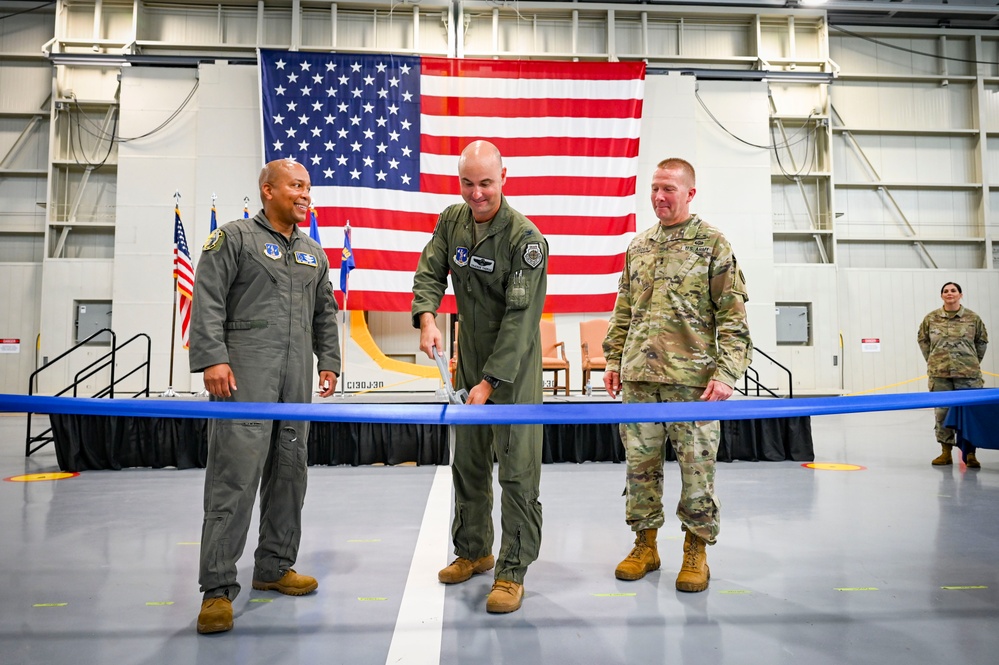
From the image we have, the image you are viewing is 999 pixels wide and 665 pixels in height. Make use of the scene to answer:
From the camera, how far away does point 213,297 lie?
2178 millimetres

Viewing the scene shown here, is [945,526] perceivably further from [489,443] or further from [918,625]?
[489,443]

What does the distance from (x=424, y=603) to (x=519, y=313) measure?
3.70 ft

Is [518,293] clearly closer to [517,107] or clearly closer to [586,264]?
[586,264]

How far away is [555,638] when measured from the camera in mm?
1977

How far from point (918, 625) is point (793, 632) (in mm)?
447

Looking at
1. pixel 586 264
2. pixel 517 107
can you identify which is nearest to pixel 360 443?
pixel 586 264

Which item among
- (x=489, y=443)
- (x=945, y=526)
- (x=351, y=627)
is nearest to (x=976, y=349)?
(x=945, y=526)

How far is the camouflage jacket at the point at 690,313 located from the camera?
97.8 inches

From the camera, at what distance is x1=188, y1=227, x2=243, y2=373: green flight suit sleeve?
211cm

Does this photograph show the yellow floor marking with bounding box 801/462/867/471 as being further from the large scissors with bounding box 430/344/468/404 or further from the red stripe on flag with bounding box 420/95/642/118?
the red stripe on flag with bounding box 420/95/642/118

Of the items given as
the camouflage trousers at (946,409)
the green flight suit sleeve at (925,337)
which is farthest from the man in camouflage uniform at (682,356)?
the green flight suit sleeve at (925,337)

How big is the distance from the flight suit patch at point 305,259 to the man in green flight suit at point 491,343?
0.42 meters

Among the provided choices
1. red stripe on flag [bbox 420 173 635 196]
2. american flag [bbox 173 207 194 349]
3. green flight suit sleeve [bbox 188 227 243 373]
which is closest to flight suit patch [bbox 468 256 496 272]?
green flight suit sleeve [bbox 188 227 243 373]

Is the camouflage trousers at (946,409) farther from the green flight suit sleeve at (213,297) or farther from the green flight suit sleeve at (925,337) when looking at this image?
the green flight suit sleeve at (213,297)
